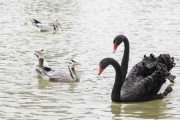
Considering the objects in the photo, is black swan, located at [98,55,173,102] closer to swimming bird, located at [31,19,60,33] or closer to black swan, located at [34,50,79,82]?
black swan, located at [34,50,79,82]

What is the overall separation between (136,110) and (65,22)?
1326 centimetres

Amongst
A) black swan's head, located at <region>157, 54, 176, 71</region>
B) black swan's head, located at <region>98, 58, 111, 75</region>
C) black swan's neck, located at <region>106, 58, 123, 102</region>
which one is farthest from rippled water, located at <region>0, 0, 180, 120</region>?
black swan's head, located at <region>98, 58, 111, 75</region>

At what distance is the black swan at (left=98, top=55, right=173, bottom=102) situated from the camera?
989 centimetres

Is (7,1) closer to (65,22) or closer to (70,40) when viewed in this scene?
(65,22)

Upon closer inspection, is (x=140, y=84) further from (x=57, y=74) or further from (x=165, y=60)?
(x=57, y=74)

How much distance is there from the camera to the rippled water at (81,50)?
31.0 feet

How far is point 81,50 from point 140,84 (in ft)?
18.2

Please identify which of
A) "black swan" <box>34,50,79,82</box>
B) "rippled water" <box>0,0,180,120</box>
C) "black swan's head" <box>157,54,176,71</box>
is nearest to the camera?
"rippled water" <box>0,0,180,120</box>

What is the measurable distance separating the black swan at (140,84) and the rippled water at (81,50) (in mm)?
150

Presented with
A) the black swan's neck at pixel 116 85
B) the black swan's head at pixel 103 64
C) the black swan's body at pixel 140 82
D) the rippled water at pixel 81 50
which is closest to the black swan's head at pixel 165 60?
the black swan's body at pixel 140 82

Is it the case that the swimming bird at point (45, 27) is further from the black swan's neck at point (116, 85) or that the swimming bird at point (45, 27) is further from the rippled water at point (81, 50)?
the black swan's neck at point (116, 85)

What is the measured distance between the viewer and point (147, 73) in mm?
10383

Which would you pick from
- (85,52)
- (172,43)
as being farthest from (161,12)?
(85,52)

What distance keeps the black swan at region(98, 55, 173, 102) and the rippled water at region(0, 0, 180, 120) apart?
0.15m
